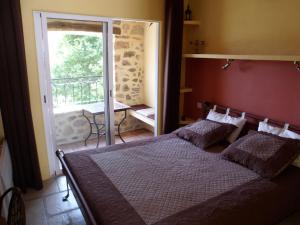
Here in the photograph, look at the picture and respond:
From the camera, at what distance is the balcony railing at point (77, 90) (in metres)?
3.66

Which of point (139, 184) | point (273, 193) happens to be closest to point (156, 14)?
point (139, 184)

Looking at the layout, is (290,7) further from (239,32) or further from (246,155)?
(246,155)

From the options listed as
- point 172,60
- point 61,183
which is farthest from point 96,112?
point 172,60

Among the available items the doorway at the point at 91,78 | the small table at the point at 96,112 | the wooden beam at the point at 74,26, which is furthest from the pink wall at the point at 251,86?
the wooden beam at the point at 74,26

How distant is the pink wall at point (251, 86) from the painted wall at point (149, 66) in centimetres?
94

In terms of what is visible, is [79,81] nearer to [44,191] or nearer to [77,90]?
[77,90]

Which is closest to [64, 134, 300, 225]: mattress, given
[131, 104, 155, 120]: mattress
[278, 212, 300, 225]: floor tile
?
[278, 212, 300, 225]: floor tile

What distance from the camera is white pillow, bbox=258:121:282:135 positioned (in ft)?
8.84

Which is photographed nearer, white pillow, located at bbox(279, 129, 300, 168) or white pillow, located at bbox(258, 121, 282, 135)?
white pillow, located at bbox(279, 129, 300, 168)

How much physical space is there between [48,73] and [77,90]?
2.68 feet

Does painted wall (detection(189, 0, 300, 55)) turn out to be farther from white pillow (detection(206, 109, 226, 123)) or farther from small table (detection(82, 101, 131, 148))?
small table (detection(82, 101, 131, 148))

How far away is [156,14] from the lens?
3652 millimetres

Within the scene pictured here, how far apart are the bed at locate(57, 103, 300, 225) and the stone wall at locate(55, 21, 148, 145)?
1.55 m

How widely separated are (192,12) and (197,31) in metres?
0.31
